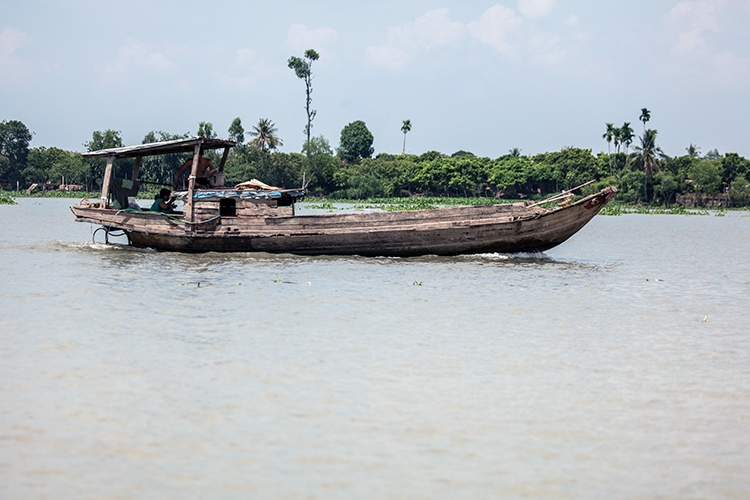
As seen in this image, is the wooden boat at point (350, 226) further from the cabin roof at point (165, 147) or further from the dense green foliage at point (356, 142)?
the dense green foliage at point (356, 142)

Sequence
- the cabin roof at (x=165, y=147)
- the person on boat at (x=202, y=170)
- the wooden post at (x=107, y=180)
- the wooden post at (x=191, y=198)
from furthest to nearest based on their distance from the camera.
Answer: the wooden post at (x=107, y=180) → the person on boat at (x=202, y=170) → the cabin roof at (x=165, y=147) → the wooden post at (x=191, y=198)

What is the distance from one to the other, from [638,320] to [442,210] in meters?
7.68

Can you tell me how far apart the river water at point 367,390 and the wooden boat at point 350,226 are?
3.82 metres

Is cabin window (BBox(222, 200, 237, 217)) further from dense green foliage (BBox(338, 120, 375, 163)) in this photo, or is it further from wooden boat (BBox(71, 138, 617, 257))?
dense green foliage (BBox(338, 120, 375, 163))

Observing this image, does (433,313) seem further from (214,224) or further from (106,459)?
(214,224)

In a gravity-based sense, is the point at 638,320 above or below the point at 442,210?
below

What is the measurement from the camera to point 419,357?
9.04m

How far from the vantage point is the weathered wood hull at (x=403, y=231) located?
61.8 ft

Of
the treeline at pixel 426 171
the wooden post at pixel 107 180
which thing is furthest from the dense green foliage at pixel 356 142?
the wooden post at pixel 107 180

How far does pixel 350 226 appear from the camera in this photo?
1906 centimetres

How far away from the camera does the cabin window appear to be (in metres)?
19.7

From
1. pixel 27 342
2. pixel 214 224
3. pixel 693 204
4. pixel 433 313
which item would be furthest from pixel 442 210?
pixel 693 204

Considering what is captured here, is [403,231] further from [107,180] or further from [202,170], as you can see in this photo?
[107,180]

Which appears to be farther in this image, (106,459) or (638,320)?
(638,320)
